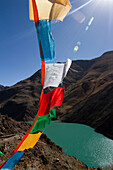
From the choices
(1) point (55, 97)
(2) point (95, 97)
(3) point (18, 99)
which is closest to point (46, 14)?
(1) point (55, 97)

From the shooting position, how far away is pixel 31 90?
373ft

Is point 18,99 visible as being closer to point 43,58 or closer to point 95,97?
point 95,97

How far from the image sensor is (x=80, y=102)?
224 ft

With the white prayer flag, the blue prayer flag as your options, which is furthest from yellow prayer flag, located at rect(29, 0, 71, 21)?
the white prayer flag

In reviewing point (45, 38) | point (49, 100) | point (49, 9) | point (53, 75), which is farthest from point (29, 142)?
point (49, 9)

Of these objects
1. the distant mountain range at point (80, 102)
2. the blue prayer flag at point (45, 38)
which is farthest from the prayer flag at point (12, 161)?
the blue prayer flag at point (45, 38)

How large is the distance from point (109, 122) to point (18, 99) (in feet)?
258

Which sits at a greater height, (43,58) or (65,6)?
(65,6)

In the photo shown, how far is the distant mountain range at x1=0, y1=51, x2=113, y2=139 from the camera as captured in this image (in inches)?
1617

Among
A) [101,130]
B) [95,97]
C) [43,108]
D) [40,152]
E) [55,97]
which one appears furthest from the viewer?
[95,97]

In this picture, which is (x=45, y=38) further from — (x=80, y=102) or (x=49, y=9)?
(x=80, y=102)

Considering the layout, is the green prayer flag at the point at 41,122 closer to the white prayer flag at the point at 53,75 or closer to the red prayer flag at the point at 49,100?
the red prayer flag at the point at 49,100

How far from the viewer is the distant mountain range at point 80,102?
4106 cm

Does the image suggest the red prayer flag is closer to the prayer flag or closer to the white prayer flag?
the white prayer flag
